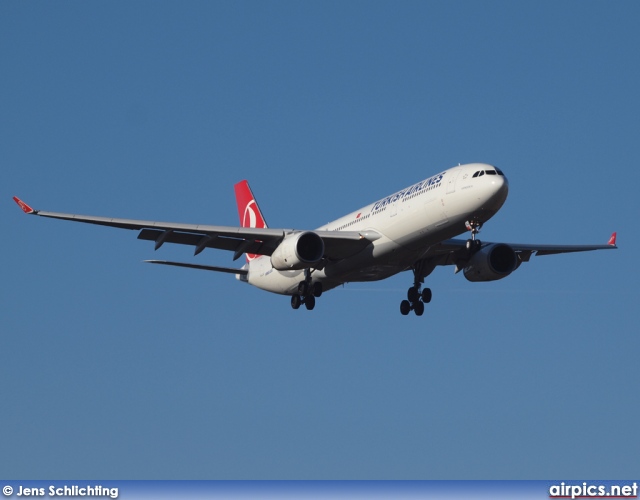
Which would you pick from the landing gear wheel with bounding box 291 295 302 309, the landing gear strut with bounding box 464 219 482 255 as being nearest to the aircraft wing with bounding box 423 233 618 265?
the landing gear strut with bounding box 464 219 482 255

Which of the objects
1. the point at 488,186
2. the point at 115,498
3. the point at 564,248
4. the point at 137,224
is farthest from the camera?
the point at 564,248

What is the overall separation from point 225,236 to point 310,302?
517 cm

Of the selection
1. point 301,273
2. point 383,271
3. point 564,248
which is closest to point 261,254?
point 301,273

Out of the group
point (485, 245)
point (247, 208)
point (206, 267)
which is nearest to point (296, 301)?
point (206, 267)

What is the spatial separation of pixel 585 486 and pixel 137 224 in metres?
20.7

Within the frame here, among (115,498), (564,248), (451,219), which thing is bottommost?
(115,498)

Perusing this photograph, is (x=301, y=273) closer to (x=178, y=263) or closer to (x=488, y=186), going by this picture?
(x=178, y=263)

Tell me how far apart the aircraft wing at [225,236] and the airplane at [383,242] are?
41 millimetres

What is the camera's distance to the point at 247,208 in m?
64.6

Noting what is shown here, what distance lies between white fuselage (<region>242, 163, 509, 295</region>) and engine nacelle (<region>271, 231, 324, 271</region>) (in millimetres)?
1850

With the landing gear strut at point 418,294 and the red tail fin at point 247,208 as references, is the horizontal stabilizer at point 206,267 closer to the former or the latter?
the red tail fin at point 247,208

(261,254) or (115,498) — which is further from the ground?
(261,254)

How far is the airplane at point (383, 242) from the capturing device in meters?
45.5

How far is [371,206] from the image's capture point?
50406 mm
